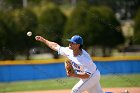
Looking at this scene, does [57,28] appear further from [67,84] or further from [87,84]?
[87,84]

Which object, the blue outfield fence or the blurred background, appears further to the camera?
the blurred background

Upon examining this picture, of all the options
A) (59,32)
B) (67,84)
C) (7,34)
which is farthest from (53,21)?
(67,84)

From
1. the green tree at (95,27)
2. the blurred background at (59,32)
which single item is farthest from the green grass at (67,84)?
the green tree at (95,27)

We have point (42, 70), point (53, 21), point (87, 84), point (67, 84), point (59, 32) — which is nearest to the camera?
point (87, 84)

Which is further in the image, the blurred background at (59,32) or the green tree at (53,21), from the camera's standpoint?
the green tree at (53,21)

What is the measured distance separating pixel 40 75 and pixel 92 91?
12.1 m

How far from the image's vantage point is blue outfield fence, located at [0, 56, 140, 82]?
21.4 metres

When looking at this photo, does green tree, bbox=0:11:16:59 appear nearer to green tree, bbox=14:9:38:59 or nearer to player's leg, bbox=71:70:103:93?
green tree, bbox=14:9:38:59

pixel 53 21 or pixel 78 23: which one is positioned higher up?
pixel 78 23

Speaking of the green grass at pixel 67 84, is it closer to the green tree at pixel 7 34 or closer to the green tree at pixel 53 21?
the green tree at pixel 7 34

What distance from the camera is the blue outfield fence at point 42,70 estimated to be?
2139 cm

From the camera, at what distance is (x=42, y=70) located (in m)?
21.5

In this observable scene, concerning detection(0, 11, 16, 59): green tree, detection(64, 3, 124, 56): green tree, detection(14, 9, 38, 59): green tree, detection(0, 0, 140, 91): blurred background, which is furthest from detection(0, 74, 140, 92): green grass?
detection(64, 3, 124, 56): green tree

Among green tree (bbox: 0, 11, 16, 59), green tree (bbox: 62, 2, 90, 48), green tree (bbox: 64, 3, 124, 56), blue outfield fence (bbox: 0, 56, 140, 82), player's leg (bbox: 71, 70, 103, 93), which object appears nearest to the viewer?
player's leg (bbox: 71, 70, 103, 93)
